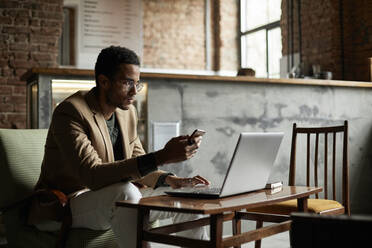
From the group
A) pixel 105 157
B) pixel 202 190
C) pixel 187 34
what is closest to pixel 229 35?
pixel 187 34

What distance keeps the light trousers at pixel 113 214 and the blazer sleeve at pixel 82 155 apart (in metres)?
0.04

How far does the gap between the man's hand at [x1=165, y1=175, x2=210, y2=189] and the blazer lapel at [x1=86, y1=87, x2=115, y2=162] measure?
0.27m

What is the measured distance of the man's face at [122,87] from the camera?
2.08 m

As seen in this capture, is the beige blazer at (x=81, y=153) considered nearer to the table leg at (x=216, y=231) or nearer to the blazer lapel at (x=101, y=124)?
the blazer lapel at (x=101, y=124)

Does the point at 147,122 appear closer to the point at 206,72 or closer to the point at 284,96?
the point at 284,96

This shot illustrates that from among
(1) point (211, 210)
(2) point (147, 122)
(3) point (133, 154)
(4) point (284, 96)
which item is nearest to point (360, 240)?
(1) point (211, 210)

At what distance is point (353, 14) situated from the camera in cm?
512

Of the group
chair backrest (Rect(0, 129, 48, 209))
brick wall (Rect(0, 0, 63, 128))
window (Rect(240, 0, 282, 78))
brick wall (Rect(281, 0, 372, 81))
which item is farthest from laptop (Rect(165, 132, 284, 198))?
window (Rect(240, 0, 282, 78))

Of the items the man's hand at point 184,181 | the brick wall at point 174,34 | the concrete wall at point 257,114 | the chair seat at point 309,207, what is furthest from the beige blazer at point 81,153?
the brick wall at point 174,34

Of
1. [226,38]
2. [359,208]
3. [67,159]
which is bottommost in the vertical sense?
[359,208]

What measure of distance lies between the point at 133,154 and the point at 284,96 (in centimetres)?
191

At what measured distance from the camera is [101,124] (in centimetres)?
209

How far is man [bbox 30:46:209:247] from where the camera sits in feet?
5.85

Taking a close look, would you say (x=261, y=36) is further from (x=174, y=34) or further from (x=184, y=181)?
(x=184, y=181)
